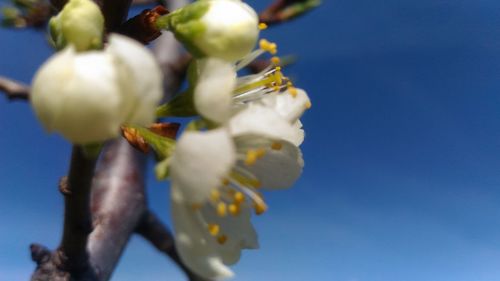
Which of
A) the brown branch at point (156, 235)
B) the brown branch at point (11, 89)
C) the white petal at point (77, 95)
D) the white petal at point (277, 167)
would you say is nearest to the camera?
the white petal at point (77, 95)

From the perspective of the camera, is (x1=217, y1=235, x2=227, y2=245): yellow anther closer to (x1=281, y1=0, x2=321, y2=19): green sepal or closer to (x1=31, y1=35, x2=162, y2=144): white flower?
(x1=31, y1=35, x2=162, y2=144): white flower

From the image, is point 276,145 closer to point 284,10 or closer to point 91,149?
point 91,149

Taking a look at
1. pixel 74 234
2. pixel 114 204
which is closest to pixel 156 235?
pixel 114 204

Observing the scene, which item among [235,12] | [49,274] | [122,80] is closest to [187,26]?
[235,12]

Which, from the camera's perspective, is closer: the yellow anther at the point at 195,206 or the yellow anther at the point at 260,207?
the yellow anther at the point at 195,206

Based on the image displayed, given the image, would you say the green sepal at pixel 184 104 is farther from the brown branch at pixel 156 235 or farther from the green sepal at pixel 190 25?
the brown branch at pixel 156 235

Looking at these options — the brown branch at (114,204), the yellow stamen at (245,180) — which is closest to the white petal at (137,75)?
the yellow stamen at (245,180)

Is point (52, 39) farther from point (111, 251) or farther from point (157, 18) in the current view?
point (111, 251)
